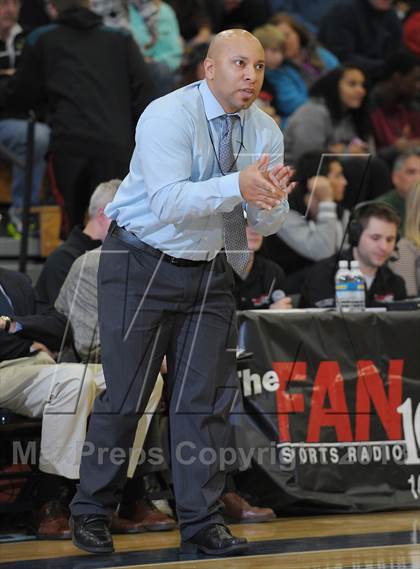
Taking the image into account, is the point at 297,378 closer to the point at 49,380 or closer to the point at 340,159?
the point at 49,380

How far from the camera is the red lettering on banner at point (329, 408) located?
5562 mm

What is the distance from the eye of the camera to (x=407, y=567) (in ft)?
13.1

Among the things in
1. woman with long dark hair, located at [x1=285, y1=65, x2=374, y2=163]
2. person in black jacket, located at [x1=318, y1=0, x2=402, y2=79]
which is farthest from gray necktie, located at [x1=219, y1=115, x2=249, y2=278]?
person in black jacket, located at [x1=318, y1=0, x2=402, y2=79]

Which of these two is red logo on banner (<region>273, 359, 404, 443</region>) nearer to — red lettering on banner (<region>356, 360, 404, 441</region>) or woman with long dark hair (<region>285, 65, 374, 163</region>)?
red lettering on banner (<region>356, 360, 404, 441</region>)

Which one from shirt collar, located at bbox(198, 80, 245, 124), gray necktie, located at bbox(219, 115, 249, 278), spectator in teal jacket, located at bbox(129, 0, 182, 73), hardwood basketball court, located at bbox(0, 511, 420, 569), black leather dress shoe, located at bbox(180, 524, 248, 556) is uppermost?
spectator in teal jacket, located at bbox(129, 0, 182, 73)

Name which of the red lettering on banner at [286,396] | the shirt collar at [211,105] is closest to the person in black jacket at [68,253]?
the red lettering on banner at [286,396]

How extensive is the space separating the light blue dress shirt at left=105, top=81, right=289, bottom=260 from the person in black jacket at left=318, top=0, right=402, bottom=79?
614cm

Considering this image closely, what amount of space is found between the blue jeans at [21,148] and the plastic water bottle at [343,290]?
2554mm

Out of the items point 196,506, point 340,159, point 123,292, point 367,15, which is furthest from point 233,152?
point 367,15

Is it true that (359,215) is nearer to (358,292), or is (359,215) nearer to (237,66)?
(358,292)

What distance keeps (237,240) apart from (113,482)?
1.03 metres

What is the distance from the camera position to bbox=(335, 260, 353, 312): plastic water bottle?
5801mm

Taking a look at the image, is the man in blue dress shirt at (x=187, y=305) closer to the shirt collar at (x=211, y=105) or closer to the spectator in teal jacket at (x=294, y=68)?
the shirt collar at (x=211, y=105)

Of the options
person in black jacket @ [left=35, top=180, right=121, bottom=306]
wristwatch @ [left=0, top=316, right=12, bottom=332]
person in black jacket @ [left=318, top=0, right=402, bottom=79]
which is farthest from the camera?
person in black jacket @ [left=318, top=0, right=402, bottom=79]
